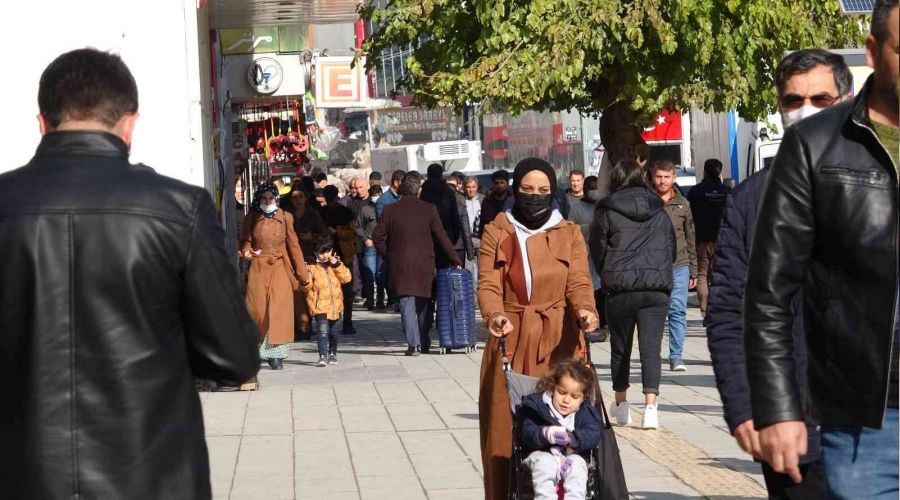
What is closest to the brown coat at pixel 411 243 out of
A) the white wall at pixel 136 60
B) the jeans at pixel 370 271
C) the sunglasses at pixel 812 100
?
the jeans at pixel 370 271

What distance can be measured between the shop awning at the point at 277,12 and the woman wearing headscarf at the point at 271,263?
6.38 feet

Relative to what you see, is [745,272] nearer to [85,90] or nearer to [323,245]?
[85,90]

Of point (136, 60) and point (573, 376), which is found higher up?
point (136, 60)

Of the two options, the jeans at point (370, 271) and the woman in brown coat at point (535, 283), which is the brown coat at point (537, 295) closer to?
the woman in brown coat at point (535, 283)

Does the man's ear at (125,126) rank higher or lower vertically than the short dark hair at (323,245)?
higher

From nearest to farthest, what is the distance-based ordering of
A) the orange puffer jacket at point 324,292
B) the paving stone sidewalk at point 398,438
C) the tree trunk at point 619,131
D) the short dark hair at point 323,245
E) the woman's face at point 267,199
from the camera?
the paving stone sidewalk at point 398,438 < the woman's face at point 267,199 < the orange puffer jacket at point 324,292 < the short dark hair at point 323,245 < the tree trunk at point 619,131

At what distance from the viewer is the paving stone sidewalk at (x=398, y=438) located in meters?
8.48

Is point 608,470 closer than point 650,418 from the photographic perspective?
Yes

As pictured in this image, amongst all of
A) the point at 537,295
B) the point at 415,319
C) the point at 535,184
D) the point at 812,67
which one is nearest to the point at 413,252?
the point at 415,319

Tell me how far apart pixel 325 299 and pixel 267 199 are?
4.87ft

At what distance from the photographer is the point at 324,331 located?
15.4 metres

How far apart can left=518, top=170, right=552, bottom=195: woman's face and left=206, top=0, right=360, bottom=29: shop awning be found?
7964 mm

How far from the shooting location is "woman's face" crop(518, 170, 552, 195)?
7277mm

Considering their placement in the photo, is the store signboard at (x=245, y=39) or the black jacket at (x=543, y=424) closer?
the black jacket at (x=543, y=424)
